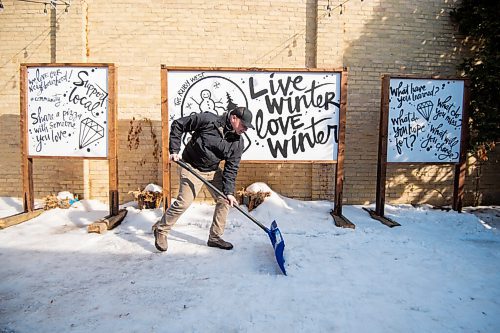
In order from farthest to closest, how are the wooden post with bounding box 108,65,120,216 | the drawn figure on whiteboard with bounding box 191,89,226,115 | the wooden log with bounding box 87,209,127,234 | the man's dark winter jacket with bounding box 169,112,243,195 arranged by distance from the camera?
the drawn figure on whiteboard with bounding box 191,89,226,115 < the wooden post with bounding box 108,65,120,216 < the wooden log with bounding box 87,209,127,234 < the man's dark winter jacket with bounding box 169,112,243,195

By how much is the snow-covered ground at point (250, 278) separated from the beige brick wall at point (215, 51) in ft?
4.48

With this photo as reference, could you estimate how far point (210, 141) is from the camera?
357 cm

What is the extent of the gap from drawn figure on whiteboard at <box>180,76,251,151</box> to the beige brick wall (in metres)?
1.26

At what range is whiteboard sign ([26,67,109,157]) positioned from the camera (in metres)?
4.80

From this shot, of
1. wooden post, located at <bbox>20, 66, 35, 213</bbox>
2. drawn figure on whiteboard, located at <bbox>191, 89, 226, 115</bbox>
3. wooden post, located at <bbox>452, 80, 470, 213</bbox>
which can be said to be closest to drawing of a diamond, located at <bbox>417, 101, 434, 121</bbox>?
wooden post, located at <bbox>452, 80, 470, 213</bbox>

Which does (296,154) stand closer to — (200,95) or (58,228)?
(200,95)

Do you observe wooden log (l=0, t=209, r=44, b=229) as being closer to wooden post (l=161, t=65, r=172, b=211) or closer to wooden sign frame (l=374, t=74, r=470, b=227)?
wooden post (l=161, t=65, r=172, b=211)

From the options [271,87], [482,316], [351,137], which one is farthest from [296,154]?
[482,316]

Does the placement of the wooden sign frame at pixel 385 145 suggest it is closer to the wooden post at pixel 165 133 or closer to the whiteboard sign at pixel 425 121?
the whiteboard sign at pixel 425 121

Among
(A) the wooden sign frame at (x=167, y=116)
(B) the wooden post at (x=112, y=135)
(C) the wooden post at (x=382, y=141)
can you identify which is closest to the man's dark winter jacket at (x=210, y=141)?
(A) the wooden sign frame at (x=167, y=116)

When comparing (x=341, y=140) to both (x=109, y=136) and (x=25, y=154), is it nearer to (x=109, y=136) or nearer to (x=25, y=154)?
(x=109, y=136)

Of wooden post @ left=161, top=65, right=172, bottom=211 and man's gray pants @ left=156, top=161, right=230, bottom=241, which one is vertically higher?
wooden post @ left=161, top=65, right=172, bottom=211

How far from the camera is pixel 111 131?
15.6 feet

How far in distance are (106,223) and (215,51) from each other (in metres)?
3.85
